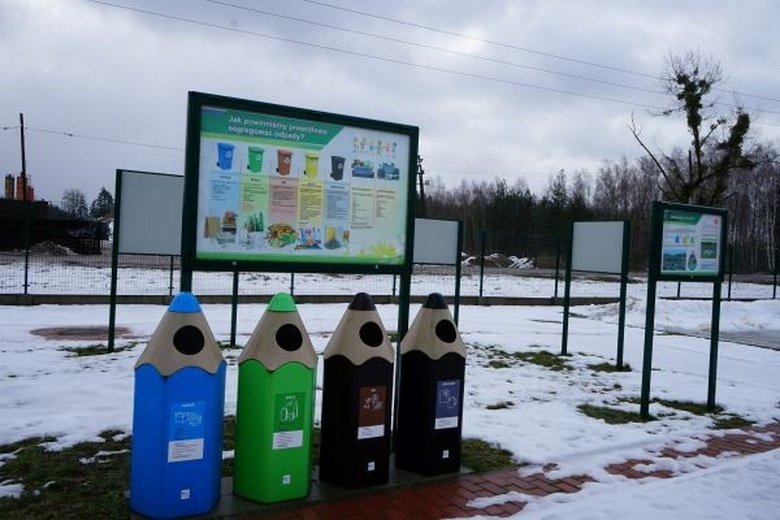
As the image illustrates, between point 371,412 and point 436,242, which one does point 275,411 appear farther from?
point 436,242

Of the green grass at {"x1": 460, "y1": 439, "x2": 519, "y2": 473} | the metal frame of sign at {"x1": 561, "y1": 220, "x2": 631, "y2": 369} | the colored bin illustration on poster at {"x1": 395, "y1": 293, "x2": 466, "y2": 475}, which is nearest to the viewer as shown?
the colored bin illustration on poster at {"x1": 395, "y1": 293, "x2": 466, "y2": 475}

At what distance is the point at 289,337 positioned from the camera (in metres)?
3.95

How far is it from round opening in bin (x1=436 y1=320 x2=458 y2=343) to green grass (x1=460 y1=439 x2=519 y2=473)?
973mm

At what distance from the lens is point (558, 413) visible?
6477 millimetres

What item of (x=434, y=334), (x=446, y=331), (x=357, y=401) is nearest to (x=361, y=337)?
(x=357, y=401)

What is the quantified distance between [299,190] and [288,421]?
1.57 m

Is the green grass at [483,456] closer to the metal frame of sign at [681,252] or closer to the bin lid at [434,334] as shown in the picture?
the bin lid at [434,334]

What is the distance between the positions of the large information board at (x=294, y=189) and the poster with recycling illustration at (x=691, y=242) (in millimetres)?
3157

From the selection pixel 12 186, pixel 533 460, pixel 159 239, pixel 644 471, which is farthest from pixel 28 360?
pixel 12 186

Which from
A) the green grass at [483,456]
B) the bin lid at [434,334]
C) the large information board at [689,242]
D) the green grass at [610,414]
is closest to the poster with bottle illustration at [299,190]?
the bin lid at [434,334]

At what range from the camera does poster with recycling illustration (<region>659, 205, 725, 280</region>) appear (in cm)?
670

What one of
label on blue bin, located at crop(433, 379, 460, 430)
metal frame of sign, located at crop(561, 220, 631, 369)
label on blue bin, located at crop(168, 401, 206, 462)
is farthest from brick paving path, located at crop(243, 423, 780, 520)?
metal frame of sign, located at crop(561, 220, 631, 369)

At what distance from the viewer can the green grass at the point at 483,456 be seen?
15.8 feet

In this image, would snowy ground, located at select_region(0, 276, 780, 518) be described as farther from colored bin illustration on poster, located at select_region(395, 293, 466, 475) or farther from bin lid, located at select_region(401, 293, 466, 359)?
bin lid, located at select_region(401, 293, 466, 359)
